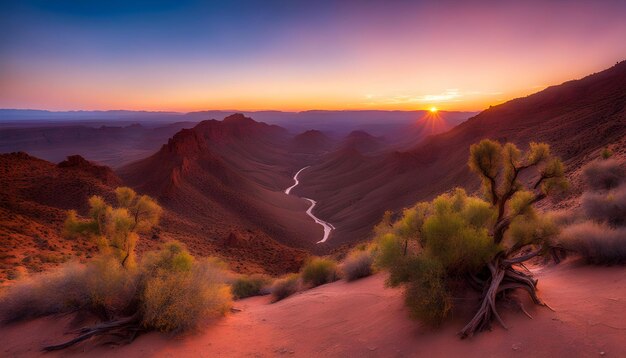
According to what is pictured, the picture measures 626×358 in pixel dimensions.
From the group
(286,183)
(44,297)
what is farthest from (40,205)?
(286,183)

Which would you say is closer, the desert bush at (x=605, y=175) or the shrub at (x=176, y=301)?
the shrub at (x=176, y=301)

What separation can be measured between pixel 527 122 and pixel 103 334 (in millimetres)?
61399

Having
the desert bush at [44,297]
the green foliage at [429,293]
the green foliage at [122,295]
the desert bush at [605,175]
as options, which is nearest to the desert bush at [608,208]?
the desert bush at [605,175]

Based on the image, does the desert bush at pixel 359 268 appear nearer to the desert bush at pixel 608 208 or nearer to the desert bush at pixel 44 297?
the desert bush at pixel 608 208

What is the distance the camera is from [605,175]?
1574cm

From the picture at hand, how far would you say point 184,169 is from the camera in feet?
191

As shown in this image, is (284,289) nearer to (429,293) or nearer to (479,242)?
(429,293)

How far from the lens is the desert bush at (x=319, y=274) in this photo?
55.6 feet

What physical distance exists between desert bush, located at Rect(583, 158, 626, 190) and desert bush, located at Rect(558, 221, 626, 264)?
7.16 m

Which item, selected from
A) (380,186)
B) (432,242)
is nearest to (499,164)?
(432,242)

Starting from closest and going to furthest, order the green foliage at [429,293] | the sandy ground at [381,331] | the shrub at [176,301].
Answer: the sandy ground at [381,331], the green foliage at [429,293], the shrub at [176,301]

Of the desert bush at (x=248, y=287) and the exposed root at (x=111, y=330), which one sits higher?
the exposed root at (x=111, y=330)

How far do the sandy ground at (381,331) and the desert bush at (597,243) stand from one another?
1.42ft

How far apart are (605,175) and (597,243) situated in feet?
30.1
